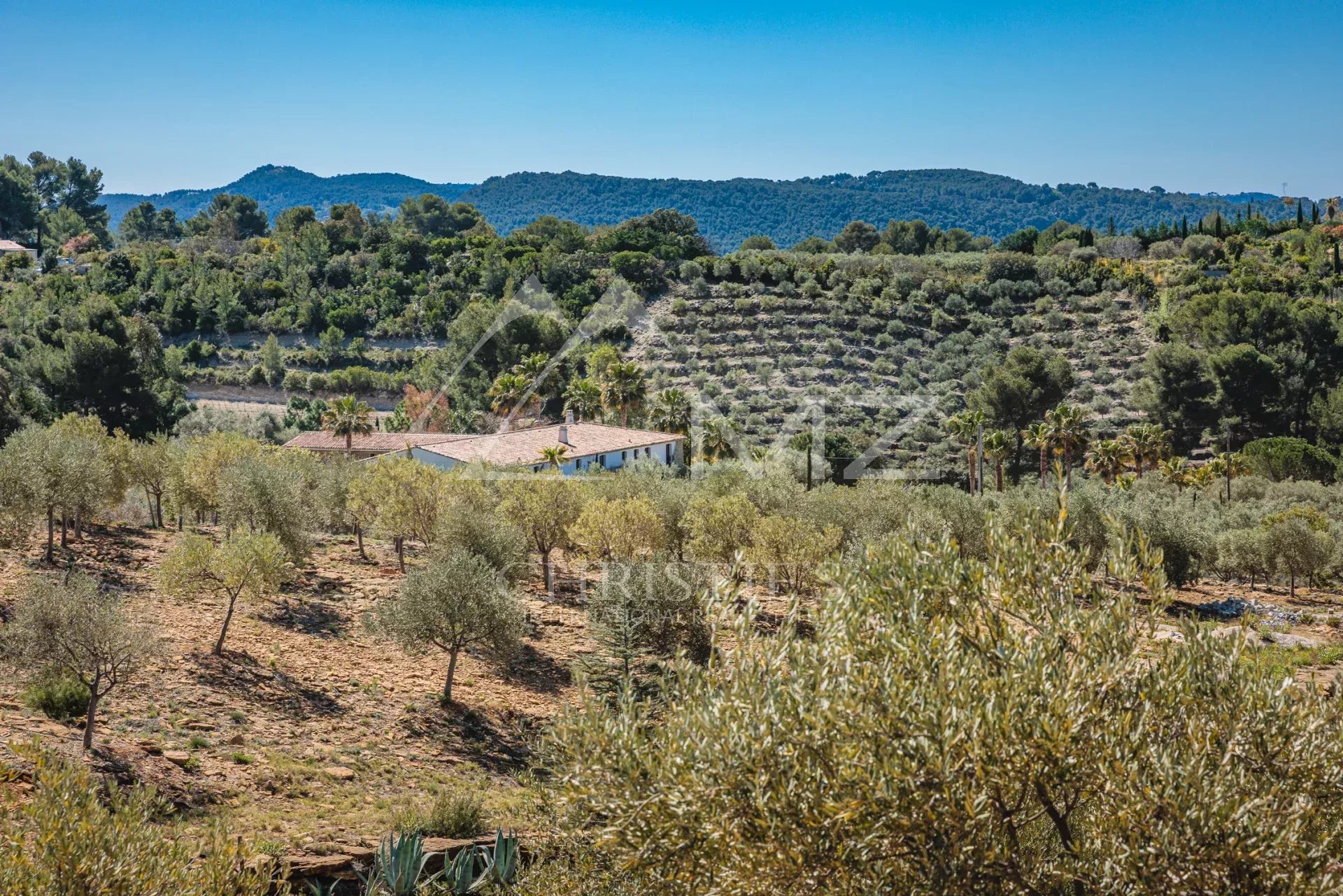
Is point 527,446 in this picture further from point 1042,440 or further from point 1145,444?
point 1145,444

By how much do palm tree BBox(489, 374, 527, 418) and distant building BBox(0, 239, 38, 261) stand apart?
59.8 m

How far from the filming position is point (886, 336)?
77.1m

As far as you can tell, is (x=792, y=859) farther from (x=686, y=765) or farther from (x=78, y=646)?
(x=78, y=646)

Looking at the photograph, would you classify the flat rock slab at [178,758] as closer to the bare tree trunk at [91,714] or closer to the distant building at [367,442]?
the bare tree trunk at [91,714]

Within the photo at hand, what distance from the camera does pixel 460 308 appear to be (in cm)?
8894

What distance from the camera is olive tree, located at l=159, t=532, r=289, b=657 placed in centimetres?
2192

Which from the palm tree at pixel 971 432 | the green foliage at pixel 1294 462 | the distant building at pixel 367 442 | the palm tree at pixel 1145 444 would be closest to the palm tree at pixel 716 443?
the palm tree at pixel 971 432

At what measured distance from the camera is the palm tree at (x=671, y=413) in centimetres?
6056

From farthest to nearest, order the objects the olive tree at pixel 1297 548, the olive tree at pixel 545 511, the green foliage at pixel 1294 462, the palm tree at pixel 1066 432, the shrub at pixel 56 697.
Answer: the green foliage at pixel 1294 462
the palm tree at pixel 1066 432
the olive tree at pixel 1297 548
the olive tree at pixel 545 511
the shrub at pixel 56 697

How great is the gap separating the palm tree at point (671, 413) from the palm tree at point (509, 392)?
9.20 metres

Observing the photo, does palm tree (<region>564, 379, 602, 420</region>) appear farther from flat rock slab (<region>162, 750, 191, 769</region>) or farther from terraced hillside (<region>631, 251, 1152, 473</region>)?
flat rock slab (<region>162, 750, 191, 769</region>)

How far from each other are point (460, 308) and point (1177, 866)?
8691 centimetres

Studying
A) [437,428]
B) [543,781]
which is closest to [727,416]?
[437,428]

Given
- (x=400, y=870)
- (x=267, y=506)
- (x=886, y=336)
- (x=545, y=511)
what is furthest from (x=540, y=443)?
(x=400, y=870)
